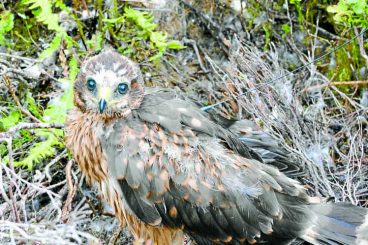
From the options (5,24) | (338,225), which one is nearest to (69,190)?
(5,24)

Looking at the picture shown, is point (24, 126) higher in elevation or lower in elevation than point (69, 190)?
higher

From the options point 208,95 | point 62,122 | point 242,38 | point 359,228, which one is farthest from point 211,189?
point 242,38

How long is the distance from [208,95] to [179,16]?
84cm

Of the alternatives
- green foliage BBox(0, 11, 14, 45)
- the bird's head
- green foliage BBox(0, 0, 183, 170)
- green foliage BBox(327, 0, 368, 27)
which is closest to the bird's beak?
the bird's head

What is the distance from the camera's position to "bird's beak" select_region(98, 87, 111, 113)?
12.0 ft

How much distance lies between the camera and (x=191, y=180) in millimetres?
3695

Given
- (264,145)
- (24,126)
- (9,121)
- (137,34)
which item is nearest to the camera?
(24,126)

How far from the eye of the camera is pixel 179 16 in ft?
18.8

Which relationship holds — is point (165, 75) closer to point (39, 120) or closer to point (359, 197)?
point (39, 120)

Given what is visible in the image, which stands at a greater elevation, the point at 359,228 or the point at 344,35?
the point at 344,35

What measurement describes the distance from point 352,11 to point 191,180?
201 cm

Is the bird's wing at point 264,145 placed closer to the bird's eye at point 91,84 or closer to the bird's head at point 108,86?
the bird's head at point 108,86

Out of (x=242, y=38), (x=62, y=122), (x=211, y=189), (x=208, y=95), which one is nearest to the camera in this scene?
(x=211, y=189)

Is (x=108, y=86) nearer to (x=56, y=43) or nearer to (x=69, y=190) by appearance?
(x=69, y=190)
